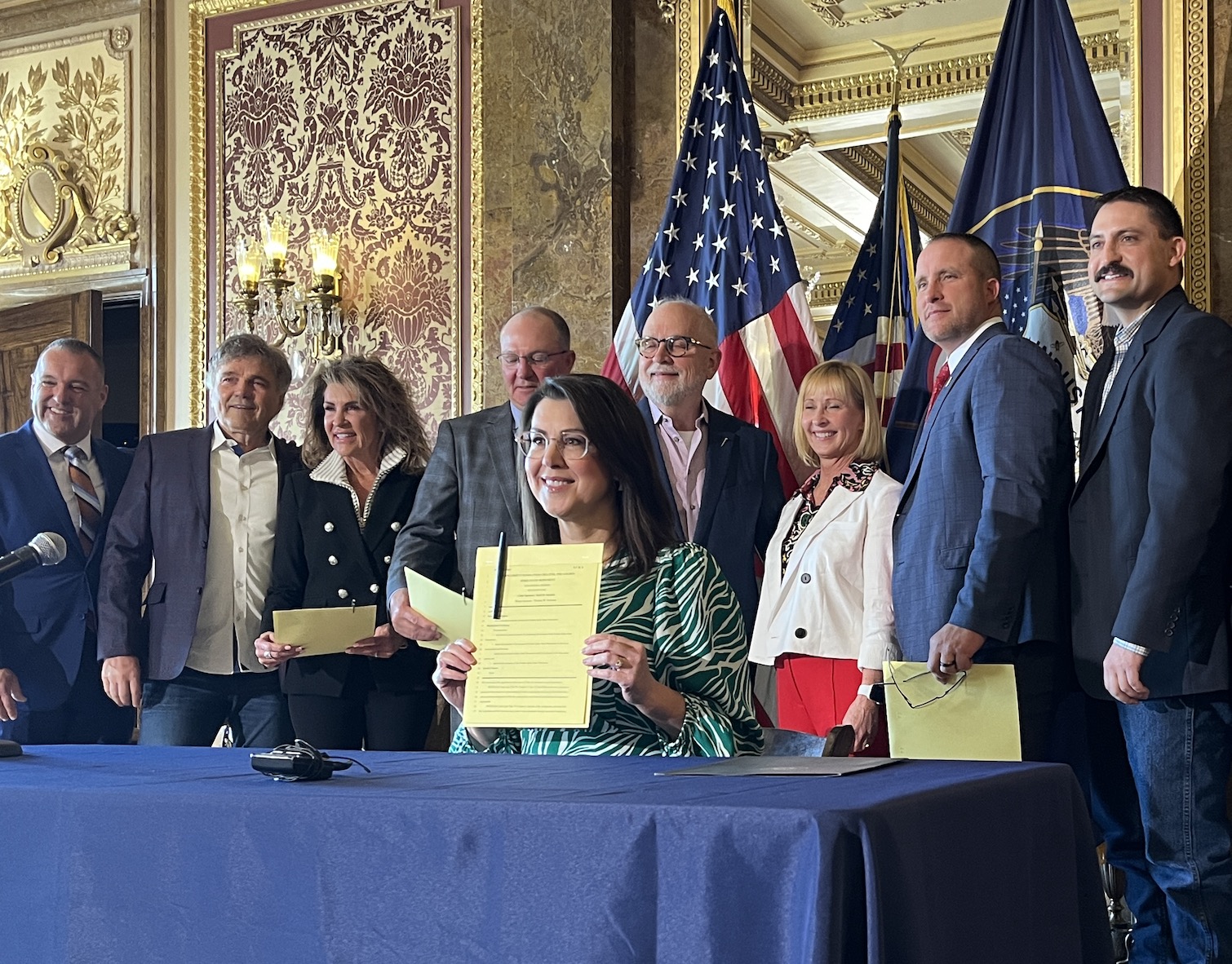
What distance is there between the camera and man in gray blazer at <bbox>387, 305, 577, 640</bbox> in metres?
3.82

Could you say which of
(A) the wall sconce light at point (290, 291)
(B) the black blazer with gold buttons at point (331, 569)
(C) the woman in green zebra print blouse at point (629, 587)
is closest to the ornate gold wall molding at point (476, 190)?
(A) the wall sconce light at point (290, 291)

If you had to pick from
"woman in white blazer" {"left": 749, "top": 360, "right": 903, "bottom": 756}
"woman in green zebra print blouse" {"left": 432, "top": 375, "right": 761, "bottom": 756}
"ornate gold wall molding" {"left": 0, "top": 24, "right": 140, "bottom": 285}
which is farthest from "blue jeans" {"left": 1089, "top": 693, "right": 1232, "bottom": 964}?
"ornate gold wall molding" {"left": 0, "top": 24, "right": 140, "bottom": 285}

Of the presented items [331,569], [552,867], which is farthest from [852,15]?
[552,867]

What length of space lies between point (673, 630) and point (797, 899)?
972 mm

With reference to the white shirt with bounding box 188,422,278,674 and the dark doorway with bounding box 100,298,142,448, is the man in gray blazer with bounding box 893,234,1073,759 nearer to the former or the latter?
the white shirt with bounding box 188,422,278,674

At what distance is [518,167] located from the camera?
17.5 feet

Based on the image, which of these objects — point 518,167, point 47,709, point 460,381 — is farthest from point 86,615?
point 518,167

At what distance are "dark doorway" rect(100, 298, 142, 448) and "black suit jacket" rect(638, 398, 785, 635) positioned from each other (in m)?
3.57

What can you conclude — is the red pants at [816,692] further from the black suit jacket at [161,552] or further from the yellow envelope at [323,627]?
the black suit jacket at [161,552]

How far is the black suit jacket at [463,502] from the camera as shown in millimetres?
3807

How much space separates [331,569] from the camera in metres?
3.88

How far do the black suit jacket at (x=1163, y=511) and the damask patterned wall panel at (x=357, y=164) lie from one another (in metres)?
2.91

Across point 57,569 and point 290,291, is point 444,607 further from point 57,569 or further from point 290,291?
point 290,291

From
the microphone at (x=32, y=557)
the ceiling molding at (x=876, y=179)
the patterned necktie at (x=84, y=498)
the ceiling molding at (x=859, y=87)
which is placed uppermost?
the ceiling molding at (x=859, y=87)
